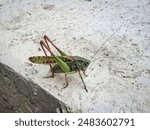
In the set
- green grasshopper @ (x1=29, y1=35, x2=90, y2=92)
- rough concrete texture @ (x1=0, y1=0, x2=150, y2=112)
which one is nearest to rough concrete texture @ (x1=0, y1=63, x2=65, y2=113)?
rough concrete texture @ (x1=0, y1=0, x2=150, y2=112)

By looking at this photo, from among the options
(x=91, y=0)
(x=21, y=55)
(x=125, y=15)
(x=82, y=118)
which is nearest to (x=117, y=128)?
(x=82, y=118)

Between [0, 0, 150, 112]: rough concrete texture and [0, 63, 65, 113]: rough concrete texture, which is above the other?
[0, 0, 150, 112]: rough concrete texture

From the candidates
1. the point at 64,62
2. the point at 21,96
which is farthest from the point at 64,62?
the point at 21,96

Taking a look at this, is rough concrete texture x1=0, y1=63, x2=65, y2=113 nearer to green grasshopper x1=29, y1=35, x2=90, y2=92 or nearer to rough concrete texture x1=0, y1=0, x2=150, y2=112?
rough concrete texture x1=0, y1=0, x2=150, y2=112

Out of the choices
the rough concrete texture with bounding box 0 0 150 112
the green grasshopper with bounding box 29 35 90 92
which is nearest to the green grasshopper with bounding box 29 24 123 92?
the green grasshopper with bounding box 29 35 90 92

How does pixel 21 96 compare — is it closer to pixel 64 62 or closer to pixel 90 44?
pixel 64 62

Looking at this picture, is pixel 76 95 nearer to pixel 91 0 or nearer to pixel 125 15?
pixel 125 15

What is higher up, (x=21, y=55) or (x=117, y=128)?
(x=21, y=55)
